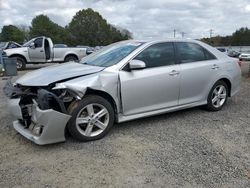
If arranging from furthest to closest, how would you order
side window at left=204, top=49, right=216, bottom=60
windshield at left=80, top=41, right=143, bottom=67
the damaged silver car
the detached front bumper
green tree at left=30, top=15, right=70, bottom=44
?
green tree at left=30, top=15, right=70, bottom=44 → side window at left=204, top=49, right=216, bottom=60 → windshield at left=80, top=41, right=143, bottom=67 → the damaged silver car → the detached front bumper

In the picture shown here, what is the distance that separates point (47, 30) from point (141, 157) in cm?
8194

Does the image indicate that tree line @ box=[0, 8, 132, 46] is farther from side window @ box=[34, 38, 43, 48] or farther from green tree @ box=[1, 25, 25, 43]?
side window @ box=[34, 38, 43, 48]

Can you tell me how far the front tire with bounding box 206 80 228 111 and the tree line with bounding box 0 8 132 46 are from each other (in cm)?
7454

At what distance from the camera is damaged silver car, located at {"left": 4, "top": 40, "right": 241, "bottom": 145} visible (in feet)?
14.6

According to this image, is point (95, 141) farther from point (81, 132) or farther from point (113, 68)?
point (113, 68)

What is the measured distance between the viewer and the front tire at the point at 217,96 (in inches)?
249

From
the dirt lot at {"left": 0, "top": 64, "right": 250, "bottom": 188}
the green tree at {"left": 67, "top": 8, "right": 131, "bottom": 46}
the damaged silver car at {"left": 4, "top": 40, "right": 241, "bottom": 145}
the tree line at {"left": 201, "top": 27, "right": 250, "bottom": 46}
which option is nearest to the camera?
the dirt lot at {"left": 0, "top": 64, "right": 250, "bottom": 188}

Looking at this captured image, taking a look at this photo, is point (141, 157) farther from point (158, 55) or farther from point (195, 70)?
point (195, 70)

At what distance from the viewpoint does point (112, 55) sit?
553 centimetres

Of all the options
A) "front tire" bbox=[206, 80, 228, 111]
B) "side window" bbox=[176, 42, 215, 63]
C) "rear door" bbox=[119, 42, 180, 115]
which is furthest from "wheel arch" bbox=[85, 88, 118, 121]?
"front tire" bbox=[206, 80, 228, 111]

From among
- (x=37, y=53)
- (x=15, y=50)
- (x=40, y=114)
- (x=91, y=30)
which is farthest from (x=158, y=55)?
(x=91, y=30)

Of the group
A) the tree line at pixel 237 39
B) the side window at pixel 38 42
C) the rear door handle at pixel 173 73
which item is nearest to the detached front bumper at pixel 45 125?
the rear door handle at pixel 173 73

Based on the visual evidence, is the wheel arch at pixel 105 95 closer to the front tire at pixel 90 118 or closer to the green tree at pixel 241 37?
the front tire at pixel 90 118

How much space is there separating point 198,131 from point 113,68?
173 cm
